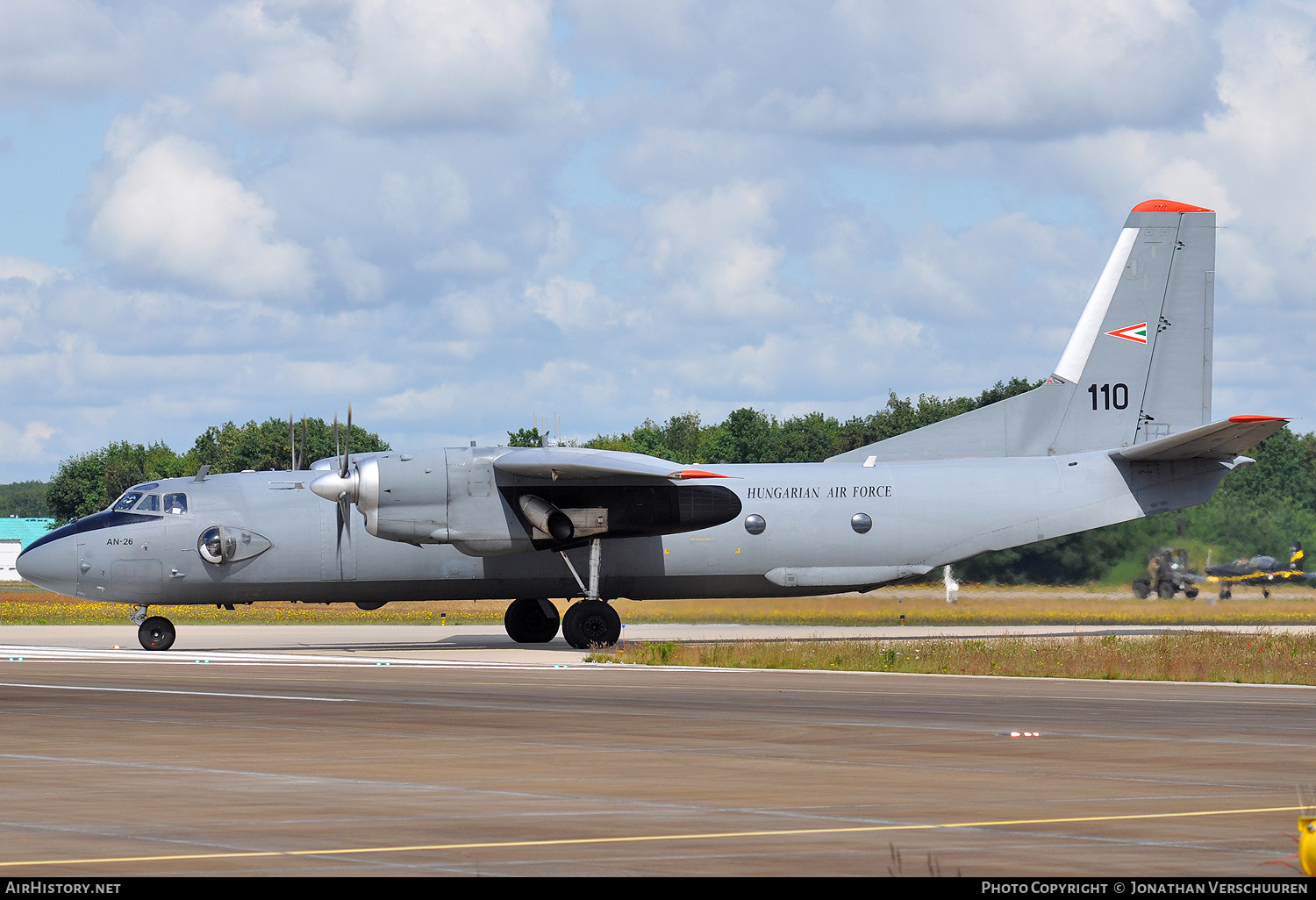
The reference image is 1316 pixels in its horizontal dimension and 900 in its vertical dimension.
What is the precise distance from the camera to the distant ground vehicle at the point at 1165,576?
121 ft

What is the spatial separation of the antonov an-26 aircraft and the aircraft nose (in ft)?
0.14

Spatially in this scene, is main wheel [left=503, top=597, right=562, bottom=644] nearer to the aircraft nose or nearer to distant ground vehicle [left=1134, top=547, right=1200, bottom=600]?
the aircraft nose

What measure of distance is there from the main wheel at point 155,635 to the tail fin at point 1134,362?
1595 cm

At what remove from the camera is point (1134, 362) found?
1426 inches

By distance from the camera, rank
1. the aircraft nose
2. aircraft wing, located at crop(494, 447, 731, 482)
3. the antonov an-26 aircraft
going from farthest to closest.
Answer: the aircraft nose < the antonov an-26 aircraft < aircraft wing, located at crop(494, 447, 731, 482)

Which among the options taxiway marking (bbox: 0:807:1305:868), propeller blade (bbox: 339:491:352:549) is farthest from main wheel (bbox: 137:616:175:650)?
taxiway marking (bbox: 0:807:1305:868)

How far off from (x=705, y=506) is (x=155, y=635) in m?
12.4

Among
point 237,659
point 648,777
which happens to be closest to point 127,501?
point 237,659

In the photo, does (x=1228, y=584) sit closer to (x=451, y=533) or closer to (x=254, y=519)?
(x=451, y=533)

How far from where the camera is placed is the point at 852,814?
34.1 ft

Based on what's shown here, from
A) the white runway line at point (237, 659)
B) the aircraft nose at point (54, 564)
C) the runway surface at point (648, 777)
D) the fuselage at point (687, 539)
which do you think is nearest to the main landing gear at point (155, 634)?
the white runway line at point (237, 659)

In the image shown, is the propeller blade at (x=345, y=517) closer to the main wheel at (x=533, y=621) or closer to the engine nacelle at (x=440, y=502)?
the engine nacelle at (x=440, y=502)

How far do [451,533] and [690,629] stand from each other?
11.6 metres

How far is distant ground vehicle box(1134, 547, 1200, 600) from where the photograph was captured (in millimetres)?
36938
